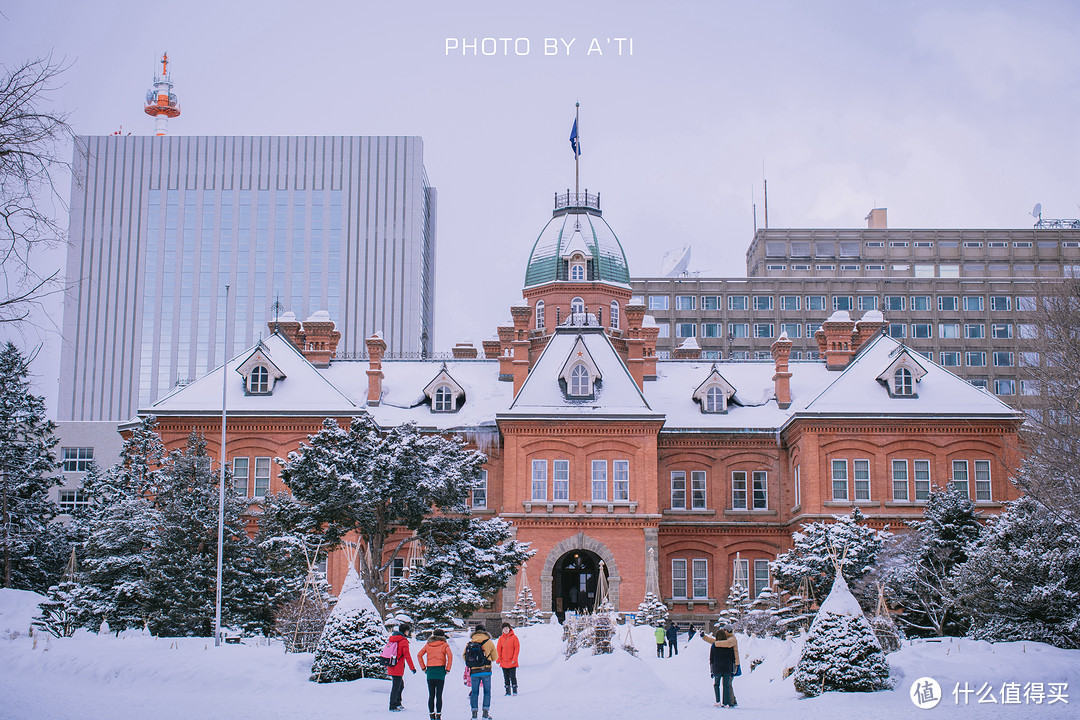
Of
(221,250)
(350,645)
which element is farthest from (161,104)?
(350,645)

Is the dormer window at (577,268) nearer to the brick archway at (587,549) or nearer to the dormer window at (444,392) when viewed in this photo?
the dormer window at (444,392)

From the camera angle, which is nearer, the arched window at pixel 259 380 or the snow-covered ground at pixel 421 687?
the snow-covered ground at pixel 421 687

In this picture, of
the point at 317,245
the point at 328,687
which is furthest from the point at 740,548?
the point at 317,245

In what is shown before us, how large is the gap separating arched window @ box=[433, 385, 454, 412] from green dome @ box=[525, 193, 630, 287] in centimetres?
975

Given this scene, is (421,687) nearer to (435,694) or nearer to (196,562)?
(435,694)

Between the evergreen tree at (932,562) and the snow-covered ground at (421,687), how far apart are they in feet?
29.7

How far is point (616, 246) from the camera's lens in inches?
2406

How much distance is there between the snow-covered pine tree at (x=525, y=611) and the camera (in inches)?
1631

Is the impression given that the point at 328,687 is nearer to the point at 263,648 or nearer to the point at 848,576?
the point at 263,648

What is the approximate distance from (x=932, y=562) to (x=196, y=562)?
25.0 m

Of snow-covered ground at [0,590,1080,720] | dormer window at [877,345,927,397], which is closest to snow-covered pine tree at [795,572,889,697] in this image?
snow-covered ground at [0,590,1080,720]

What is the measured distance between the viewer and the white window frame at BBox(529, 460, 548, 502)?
47.1m

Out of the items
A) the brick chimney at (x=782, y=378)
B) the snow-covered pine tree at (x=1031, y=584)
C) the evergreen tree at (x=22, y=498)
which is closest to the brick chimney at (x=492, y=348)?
the brick chimney at (x=782, y=378)

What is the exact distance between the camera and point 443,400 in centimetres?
5203
